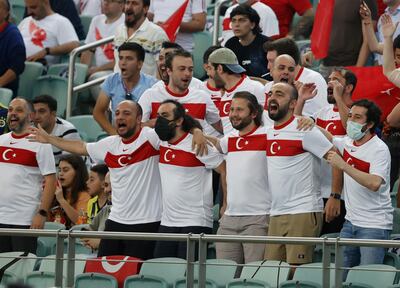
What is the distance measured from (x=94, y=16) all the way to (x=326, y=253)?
8175mm

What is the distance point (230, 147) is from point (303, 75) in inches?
45.6

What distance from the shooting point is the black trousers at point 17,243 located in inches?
494

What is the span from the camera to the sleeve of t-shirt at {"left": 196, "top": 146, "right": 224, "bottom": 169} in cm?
1208

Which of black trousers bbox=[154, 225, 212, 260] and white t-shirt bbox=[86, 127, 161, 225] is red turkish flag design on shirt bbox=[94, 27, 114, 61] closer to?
white t-shirt bbox=[86, 127, 161, 225]

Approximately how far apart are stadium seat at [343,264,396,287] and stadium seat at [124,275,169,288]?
144 centimetres

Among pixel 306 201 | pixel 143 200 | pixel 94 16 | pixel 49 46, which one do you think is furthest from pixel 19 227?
pixel 94 16

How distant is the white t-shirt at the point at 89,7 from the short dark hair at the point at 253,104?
6.76 meters

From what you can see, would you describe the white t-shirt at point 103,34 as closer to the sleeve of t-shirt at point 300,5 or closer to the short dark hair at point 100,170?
the sleeve of t-shirt at point 300,5

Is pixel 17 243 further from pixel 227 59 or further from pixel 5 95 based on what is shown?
pixel 5 95

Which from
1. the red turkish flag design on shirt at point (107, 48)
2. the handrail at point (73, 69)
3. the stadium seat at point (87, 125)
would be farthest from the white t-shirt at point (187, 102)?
the red turkish flag design on shirt at point (107, 48)

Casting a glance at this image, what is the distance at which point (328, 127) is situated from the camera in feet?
40.6

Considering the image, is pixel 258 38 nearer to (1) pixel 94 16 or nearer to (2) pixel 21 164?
(2) pixel 21 164

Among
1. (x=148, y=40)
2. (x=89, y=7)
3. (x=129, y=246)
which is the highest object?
(x=89, y=7)

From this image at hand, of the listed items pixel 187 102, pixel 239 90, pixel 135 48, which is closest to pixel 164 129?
pixel 187 102
